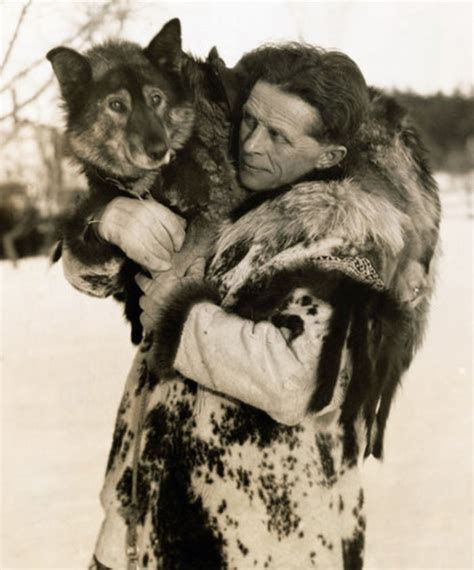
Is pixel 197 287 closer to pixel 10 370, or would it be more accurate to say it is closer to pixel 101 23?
pixel 101 23

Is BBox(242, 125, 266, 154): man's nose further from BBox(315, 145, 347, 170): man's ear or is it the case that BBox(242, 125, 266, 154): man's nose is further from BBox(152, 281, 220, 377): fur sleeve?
BBox(152, 281, 220, 377): fur sleeve

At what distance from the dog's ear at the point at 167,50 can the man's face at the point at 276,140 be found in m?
0.45

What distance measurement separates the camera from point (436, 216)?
1742 millimetres

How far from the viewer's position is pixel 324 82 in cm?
150

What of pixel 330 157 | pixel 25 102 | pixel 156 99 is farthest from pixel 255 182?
pixel 25 102

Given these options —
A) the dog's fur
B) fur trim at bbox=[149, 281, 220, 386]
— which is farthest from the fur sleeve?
the dog's fur

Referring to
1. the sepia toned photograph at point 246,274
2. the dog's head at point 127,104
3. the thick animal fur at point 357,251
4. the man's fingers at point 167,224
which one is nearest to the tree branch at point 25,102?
the sepia toned photograph at point 246,274

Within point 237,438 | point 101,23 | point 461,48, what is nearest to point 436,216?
point 237,438

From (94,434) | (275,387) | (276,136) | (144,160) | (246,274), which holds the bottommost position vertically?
(94,434)

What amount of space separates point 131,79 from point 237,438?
942 mm

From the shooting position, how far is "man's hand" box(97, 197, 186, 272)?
1582 millimetres

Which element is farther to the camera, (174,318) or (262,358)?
Answer: (174,318)

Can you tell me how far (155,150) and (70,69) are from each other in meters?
0.30

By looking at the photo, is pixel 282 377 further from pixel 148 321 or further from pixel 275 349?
pixel 148 321
